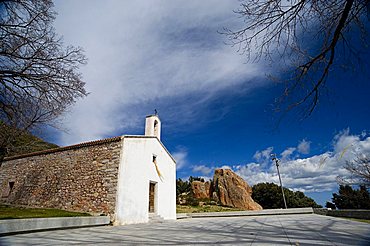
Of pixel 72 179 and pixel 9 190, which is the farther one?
pixel 9 190

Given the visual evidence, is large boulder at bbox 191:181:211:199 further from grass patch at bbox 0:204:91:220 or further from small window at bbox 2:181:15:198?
grass patch at bbox 0:204:91:220

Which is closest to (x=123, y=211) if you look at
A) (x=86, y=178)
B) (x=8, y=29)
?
(x=86, y=178)

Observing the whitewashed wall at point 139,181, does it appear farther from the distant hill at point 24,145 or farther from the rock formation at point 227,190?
the rock formation at point 227,190

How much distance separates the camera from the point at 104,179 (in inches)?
401

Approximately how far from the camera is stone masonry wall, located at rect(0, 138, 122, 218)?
10031mm

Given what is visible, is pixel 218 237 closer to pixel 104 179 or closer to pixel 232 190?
pixel 104 179

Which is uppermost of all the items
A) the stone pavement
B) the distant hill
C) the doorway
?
the distant hill

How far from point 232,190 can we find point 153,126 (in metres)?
20.8

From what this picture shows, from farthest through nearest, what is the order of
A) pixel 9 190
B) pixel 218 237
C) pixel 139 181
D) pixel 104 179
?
pixel 9 190 < pixel 139 181 < pixel 104 179 < pixel 218 237

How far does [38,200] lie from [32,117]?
8619mm

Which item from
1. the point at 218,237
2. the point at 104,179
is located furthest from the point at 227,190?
the point at 218,237

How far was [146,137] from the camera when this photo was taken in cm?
1223

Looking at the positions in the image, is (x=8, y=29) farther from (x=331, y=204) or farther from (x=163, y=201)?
(x=331, y=204)

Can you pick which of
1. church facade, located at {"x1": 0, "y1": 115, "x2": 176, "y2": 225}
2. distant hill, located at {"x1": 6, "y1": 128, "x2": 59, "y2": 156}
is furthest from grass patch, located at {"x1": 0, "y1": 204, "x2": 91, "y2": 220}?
distant hill, located at {"x1": 6, "y1": 128, "x2": 59, "y2": 156}
